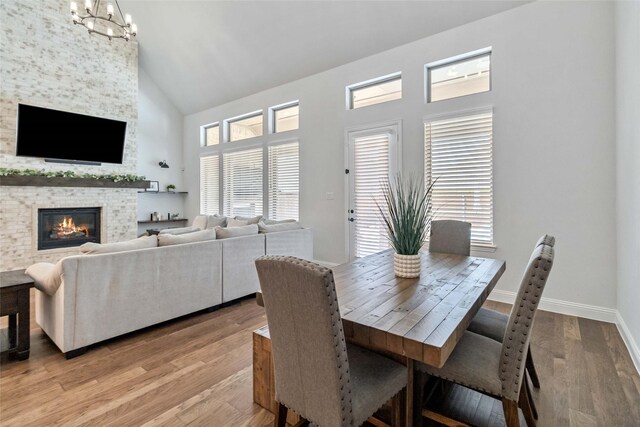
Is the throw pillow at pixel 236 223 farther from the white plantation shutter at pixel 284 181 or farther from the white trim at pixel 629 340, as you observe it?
the white trim at pixel 629 340

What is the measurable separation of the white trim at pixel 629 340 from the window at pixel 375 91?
11.5 feet

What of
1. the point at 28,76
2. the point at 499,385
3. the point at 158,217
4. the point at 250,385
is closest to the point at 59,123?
the point at 28,76

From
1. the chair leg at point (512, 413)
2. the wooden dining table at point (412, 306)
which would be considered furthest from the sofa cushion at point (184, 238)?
the chair leg at point (512, 413)

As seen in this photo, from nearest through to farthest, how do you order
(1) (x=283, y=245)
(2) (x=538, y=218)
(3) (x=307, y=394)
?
(3) (x=307, y=394)
(2) (x=538, y=218)
(1) (x=283, y=245)

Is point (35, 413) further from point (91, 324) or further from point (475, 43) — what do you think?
point (475, 43)

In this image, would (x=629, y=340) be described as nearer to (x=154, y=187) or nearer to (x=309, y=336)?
(x=309, y=336)

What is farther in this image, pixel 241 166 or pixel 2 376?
pixel 241 166

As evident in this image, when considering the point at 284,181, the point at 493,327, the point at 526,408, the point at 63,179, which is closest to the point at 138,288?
the point at 493,327

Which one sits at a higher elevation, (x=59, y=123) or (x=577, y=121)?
A: (x=59, y=123)

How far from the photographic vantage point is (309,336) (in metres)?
1.19

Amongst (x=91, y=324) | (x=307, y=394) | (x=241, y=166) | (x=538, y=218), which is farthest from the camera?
(x=241, y=166)

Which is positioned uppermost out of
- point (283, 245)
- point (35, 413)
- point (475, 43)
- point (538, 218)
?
point (475, 43)

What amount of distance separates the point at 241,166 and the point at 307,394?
596 cm

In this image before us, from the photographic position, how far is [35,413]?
1.84 metres
